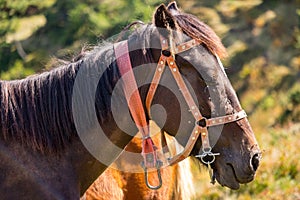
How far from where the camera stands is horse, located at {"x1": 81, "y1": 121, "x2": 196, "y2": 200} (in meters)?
4.33

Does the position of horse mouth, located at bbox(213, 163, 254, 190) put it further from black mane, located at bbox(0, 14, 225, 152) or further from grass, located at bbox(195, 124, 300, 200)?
grass, located at bbox(195, 124, 300, 200)

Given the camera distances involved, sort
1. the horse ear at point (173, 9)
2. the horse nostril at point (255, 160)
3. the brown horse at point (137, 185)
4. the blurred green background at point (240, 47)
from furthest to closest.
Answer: the blurred green background at point (240, 47), the brown horse at point (137, 185), the horse ear at point (173, 9), the horse nostril at point (255, 160)

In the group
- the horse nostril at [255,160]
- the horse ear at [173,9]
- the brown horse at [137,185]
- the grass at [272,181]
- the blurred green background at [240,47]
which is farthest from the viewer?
the blurred green background at [240,47]

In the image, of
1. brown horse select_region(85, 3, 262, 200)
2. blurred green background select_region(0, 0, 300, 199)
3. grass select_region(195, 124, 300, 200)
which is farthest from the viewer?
blurred green background select_region(0, 0, 300, 199)

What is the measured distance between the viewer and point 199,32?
3465 mm

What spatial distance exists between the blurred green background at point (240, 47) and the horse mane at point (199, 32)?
557 millimetres

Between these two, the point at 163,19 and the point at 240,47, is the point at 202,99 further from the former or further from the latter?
the point at 240,47

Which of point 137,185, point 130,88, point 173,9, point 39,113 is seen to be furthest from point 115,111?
point 137,185

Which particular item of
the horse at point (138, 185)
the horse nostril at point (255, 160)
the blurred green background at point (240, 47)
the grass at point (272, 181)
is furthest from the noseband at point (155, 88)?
the grass at point (272, 181)

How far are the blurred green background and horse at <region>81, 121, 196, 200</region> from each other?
2.90 feet

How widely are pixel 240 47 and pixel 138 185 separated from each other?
383 inches

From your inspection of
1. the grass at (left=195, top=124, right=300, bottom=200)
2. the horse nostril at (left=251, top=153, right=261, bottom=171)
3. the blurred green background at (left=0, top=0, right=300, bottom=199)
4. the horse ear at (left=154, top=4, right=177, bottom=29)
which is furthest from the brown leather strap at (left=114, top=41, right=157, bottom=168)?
the grass at (left=195, top=124, right=300, bottom=200)

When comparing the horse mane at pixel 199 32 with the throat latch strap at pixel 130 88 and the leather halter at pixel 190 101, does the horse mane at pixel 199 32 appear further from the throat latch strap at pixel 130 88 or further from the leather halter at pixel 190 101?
the throat latch strap at pixel 130 88

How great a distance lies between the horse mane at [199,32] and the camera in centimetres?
345
